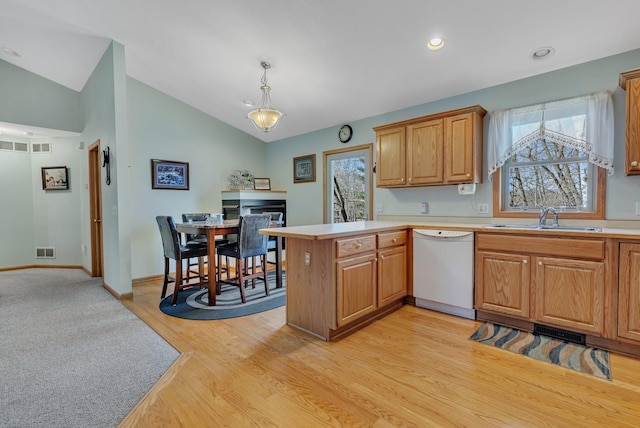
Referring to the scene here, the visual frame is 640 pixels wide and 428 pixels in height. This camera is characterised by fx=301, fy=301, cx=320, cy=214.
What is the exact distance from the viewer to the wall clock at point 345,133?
4473 millimetres

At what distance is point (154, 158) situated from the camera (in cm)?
436

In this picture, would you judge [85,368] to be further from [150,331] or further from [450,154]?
[450,154]

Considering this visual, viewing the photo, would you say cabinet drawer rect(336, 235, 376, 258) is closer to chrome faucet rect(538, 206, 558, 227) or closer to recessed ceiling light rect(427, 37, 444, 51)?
chrome faucet rect(538, 206, 558, 227)

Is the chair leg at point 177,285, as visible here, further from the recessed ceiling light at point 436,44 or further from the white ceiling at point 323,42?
the recessed ceiling light at point 436,44

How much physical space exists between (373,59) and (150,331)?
3.32m

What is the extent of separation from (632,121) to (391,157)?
2.02m

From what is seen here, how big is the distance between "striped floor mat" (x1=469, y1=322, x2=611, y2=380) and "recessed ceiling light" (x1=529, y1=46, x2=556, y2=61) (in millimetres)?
2420

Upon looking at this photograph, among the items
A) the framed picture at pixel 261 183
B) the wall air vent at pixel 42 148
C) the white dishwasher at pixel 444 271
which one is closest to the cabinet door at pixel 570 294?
the white dishwasher at pixel 444 271

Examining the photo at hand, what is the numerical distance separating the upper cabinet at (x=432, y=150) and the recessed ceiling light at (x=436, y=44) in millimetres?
677

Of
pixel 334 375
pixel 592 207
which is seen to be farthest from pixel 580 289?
pixel 334 375

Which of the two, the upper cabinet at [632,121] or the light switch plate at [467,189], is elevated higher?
the upper cabinet at [632,121]

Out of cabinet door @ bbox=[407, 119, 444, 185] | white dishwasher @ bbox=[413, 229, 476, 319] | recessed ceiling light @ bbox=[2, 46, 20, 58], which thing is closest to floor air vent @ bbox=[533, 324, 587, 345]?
white dishwasher @ bbox=[413, 229, 476, 319]

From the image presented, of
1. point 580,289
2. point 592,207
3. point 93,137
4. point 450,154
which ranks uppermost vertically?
point 93,137

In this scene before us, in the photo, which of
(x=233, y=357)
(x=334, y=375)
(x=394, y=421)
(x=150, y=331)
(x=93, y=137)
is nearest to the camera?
(x=394, y=421)
